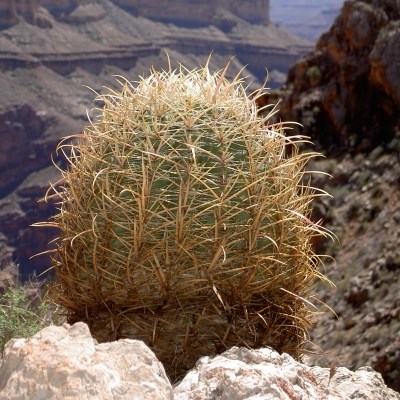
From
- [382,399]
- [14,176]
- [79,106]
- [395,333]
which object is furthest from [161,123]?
[79,106]

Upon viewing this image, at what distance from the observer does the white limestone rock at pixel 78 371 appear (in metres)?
2.65

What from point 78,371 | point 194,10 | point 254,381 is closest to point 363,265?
point 254,381

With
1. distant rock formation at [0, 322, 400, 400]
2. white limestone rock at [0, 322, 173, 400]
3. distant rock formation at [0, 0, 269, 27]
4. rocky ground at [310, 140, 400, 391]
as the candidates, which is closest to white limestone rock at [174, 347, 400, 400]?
distant rock formation at [0, 322, 400, 400]

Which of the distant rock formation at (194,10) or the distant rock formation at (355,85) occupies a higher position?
the distant rock formation at (355,85)

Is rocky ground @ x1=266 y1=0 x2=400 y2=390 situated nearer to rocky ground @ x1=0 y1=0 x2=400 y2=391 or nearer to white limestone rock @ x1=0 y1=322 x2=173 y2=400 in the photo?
rocky ground @ x1=0 y1=0 x2=400 y2=391

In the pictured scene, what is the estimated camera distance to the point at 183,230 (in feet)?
11.9

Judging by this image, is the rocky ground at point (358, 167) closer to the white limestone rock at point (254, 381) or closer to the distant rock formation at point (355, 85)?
the distant rock formation at point (355, 85)

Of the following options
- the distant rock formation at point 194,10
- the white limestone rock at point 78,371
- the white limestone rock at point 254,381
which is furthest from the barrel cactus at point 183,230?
the distant rock formation at point 194,10

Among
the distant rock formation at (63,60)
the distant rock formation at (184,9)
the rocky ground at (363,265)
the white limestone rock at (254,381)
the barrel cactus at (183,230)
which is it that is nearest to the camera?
the white limestone rock at (254,381)

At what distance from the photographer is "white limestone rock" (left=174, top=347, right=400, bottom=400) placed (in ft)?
9.77

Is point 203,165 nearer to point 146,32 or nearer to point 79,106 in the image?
point 79,106

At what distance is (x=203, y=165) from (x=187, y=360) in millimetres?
931

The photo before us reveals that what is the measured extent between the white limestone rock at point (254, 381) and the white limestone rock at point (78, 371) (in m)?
0.26

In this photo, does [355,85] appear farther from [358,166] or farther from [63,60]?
[63,60]
